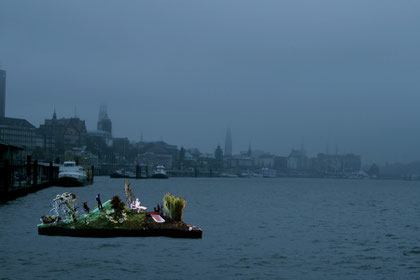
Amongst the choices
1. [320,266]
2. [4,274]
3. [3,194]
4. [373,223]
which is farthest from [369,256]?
[3,194]

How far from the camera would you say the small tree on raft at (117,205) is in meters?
37.6

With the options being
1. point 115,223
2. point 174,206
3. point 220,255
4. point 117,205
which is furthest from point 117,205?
point 220,255

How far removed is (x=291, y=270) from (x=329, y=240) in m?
15.1

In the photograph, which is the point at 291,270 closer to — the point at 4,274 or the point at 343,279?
the point at 343,279

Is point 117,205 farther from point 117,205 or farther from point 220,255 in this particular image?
point 220,255

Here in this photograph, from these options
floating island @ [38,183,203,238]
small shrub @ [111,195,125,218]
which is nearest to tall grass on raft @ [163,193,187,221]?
floating island @ [38,183,203,238]

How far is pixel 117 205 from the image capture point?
3816 cm

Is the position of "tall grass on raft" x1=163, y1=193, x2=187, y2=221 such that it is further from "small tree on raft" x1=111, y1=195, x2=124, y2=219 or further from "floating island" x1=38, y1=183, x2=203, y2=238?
"small tree on raft" x1=111, y1=195, x2=124, y2=219

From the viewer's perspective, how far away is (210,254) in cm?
3647

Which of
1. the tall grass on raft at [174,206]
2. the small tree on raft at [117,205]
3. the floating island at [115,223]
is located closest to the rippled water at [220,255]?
the floating island at [115,223]

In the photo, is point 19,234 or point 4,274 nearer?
point 4,274

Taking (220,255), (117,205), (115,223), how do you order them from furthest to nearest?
1. (115,223)
2. (117,205)
3. (220,255)

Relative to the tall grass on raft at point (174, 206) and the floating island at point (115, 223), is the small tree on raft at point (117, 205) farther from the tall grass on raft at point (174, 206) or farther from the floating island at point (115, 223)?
the tall grass on raft at point (174, 206)

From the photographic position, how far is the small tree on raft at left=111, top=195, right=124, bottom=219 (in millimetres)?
37594
